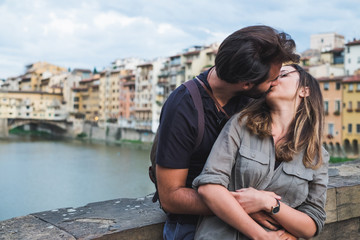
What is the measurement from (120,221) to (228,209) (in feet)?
1.91

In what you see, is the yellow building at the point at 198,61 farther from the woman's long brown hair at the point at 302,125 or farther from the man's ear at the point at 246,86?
the man's ear at the point at 246,86

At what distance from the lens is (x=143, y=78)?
132 ft

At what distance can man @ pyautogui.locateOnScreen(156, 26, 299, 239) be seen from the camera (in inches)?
48.7

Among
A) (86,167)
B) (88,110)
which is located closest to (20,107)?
(88,110)

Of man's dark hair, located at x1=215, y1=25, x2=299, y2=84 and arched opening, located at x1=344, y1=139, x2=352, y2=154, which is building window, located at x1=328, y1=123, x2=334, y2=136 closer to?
arched opening, located at x1=344, y1=139, x2=352, y2=154

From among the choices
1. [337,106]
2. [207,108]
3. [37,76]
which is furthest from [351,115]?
[37,76]

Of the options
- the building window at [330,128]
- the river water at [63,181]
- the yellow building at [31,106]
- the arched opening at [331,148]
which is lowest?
the river water at [63,181]

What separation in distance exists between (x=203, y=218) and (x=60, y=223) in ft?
1.96

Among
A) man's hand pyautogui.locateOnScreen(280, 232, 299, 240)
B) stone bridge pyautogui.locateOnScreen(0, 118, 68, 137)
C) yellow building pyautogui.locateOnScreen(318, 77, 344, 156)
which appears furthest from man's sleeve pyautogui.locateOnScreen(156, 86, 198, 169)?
stone bridge pyautogui.locateOnScreen(0, 118, 68, 137)

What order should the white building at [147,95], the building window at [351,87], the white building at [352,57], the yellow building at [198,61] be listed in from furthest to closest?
the white building at [147,95]
the yellow building at [198,61]
the white building at [352,57]
the building window at [351,87]

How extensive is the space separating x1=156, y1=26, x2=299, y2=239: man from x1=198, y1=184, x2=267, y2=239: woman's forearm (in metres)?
0.06

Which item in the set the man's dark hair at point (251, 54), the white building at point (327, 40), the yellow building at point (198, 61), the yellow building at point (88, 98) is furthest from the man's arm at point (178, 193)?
the yellow building at point (88, 98)

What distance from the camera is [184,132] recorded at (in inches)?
50.7

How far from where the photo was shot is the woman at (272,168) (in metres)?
1.30
